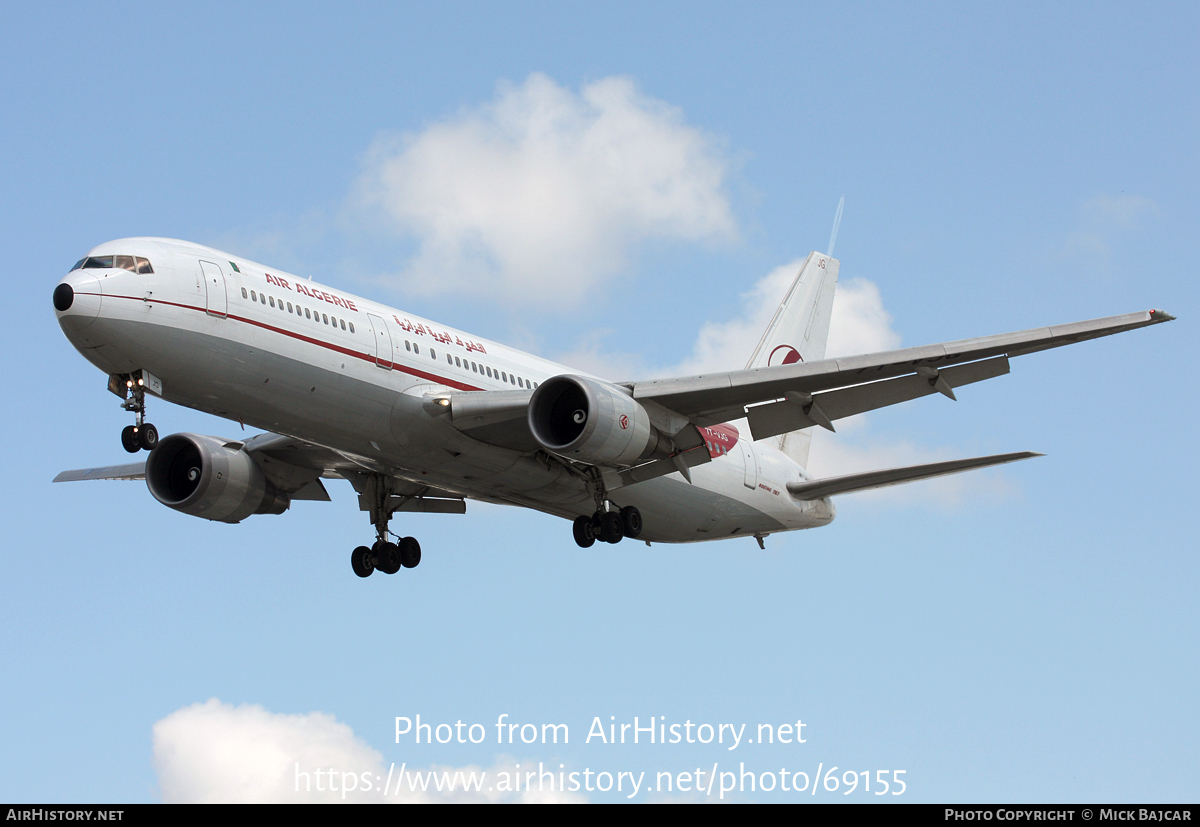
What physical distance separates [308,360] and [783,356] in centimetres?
1855

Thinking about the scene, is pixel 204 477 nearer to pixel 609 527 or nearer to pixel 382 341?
pixel 382 341

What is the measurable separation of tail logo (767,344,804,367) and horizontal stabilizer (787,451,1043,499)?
5450mm

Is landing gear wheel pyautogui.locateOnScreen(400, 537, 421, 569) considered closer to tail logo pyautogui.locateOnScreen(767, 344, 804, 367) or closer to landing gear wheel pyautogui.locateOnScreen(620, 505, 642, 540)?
landing gear wheel pyautogui.locateOnScreen(620, 505, 642, 540)

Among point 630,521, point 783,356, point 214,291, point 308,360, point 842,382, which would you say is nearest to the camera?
point 214,291

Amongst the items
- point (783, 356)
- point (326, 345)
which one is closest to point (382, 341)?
point (326, 345)

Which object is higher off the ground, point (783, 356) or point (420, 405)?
point (783, 356)

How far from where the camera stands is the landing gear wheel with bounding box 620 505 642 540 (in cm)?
2897

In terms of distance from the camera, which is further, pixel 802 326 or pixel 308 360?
pixel 802 326

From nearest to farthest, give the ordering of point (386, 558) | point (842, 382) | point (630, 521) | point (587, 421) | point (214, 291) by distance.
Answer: point (214, 291) < point (587, 421) < point (842, 382) < point (630, 521) < point (386, 558)

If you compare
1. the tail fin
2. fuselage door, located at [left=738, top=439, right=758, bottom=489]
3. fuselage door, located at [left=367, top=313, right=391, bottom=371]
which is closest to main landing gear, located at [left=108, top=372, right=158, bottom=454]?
fuselage door, located at [left=367, top=313, right=391, bottom=371]

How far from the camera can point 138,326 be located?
22.1m

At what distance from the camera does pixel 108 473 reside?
34.2 metres
